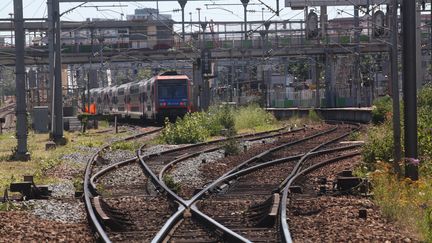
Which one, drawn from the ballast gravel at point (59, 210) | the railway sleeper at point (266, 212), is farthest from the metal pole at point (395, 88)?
the ballast gravel at point (59, 210)

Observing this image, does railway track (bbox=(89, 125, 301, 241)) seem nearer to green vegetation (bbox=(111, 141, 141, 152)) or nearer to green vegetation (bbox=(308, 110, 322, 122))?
green vegetation (bbox=(111, 141, 141, 152))

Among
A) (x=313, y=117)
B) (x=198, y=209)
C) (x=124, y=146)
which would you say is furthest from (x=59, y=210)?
(x=313, y=117)

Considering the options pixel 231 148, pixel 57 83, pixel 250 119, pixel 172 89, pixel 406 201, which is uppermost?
pixel 57 83

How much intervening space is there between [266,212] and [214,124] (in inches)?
1154

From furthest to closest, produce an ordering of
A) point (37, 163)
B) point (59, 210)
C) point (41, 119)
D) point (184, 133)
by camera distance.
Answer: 1. point (41, 119)
2. point (184, 133)
3. point (37, 163)
4. point (59, 210)

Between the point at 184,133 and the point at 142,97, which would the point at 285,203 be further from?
the point at 142,97

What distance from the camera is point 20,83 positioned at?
24.5 meters

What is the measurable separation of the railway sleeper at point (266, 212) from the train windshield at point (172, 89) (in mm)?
35888

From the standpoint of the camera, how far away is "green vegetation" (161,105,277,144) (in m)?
34.3

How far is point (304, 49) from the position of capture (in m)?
64.9

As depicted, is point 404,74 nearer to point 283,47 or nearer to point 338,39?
point 283,47

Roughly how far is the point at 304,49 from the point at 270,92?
14.7m

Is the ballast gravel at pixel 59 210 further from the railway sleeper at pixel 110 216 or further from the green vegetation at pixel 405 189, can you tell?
the green vegetation at pixel 405 189

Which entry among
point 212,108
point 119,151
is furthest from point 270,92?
point 119,151
